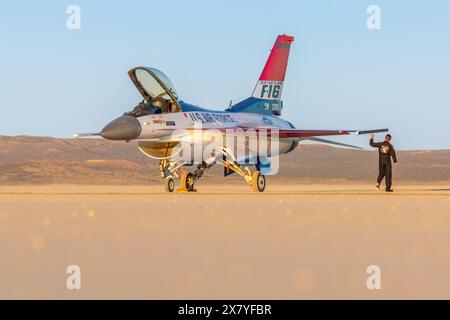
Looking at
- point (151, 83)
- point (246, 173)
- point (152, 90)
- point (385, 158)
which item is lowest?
point (246, 173)

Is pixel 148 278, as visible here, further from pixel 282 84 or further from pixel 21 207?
pixel 282 84

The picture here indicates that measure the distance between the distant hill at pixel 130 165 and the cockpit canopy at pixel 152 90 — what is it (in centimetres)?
2207

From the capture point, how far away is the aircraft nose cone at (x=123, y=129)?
2444 cm

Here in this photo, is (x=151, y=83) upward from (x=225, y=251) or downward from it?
upward

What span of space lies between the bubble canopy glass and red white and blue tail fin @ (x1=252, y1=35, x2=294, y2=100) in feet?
23.8

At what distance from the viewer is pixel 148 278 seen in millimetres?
6480

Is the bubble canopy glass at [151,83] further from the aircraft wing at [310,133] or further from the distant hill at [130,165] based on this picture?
the distant hill at [130,165]

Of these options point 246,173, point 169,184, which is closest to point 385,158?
point 246,173

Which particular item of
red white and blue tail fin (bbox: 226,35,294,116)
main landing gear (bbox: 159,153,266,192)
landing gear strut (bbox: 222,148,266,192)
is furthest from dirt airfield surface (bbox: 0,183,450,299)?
red white and blue tail fin (bbox: 226,35,294,116)

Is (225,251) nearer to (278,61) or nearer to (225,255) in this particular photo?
(225,255)

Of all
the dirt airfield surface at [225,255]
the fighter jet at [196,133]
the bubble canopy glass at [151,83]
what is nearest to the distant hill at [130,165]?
the fighter jet at [196,133]

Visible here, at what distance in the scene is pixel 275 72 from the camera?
33281 mm

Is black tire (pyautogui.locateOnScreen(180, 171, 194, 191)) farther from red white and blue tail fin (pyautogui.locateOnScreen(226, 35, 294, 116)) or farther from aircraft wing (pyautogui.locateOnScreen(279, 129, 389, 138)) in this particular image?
red white and blue tail fin (pyautogui.locateOnScreen(226, 35, 294, 116))

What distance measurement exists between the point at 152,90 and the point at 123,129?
1846 mm
